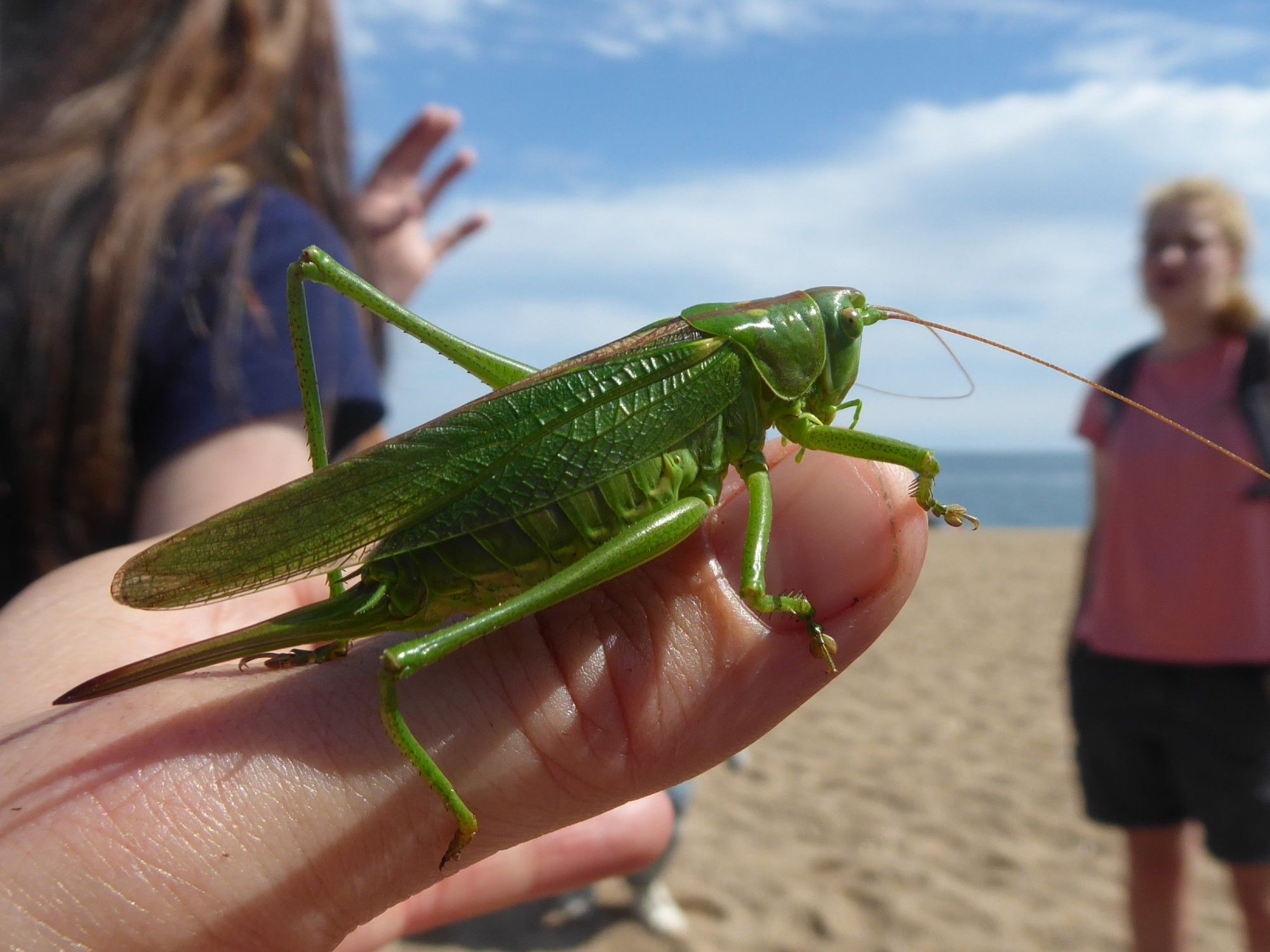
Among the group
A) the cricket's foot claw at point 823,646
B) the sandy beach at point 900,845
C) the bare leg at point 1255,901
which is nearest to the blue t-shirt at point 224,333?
the cricket's foot claw at point 823,646

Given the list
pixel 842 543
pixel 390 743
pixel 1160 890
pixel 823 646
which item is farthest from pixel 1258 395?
pixel 390 743

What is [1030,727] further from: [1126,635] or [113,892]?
[113,892]

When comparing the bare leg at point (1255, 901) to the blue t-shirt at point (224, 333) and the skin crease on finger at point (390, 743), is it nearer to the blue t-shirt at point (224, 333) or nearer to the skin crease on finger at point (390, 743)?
the skin crease on finger at point (390, 743)

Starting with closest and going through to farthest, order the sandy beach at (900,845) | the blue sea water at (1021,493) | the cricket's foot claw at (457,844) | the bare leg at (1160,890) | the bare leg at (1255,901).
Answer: the cricket's foot claw at (457,844), the bare leg at (1255,901), the bare leg at (1160,890), the sandy beach at (900,845), the blue sea water at (1021,493)

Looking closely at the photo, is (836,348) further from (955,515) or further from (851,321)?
(955,515)

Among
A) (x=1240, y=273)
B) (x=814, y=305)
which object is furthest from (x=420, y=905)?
(x=1240, y=273)

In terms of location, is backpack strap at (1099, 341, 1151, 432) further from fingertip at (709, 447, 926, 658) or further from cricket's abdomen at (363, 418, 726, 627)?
A: cricket's abdomen at (363, 418, 726, 627)
